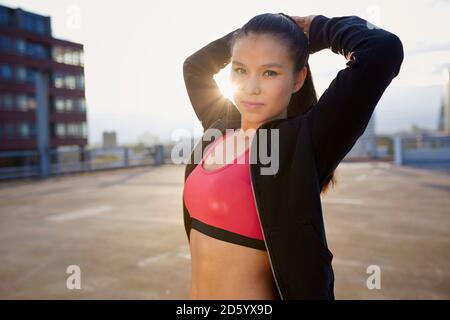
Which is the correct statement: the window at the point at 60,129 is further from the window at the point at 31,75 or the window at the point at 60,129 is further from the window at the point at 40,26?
the window at the point at 40,26

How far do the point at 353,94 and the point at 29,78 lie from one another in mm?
47419

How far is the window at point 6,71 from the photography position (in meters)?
40.2

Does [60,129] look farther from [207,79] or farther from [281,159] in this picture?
[281,159]

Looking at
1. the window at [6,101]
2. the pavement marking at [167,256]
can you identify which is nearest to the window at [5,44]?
the window at [6,101]

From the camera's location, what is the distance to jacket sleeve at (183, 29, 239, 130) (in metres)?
1.55

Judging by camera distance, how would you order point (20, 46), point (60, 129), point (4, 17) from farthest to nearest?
point (60, 129) → point (20, 46) → point (4, 17)

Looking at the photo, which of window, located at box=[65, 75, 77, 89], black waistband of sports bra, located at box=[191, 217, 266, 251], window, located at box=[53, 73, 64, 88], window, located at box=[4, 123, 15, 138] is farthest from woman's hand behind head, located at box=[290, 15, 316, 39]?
window, located at box=[53, 73, 64, 88]

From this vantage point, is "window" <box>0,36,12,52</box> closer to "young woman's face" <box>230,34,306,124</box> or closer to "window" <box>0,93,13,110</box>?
"window" <box>0,93,13,110</box>

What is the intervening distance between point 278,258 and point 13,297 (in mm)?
3414

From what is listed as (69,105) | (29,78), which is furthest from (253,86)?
(69,105)

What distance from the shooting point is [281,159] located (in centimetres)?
110

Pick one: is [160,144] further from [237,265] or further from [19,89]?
[19,89]
